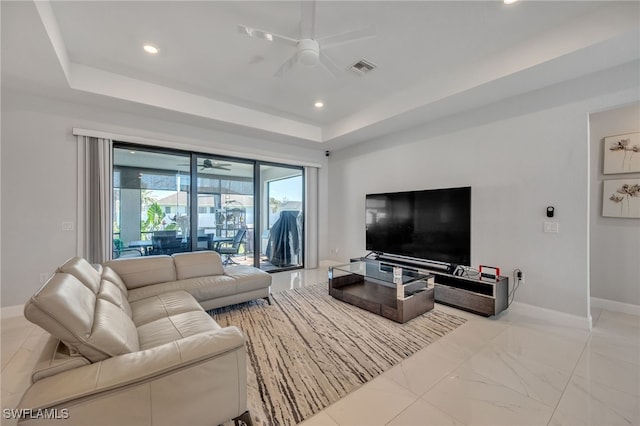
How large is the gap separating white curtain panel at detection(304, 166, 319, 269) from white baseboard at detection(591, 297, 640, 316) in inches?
173

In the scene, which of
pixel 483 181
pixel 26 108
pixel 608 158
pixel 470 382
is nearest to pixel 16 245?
pixel 26 108

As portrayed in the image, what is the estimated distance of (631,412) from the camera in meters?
1.66

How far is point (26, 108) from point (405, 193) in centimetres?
509

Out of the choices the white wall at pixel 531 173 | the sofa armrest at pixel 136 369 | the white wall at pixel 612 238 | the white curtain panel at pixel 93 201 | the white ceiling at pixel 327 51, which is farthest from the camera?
the white curtain panel at pixel 93 201

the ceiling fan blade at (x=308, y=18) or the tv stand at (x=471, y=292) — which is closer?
the ceiling fan blade at (x=308, y=18)

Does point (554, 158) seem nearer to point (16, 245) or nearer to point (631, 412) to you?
point (631, 412)

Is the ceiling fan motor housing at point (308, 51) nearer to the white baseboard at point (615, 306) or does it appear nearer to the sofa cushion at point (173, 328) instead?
the sofa cushion at point (173, 328)

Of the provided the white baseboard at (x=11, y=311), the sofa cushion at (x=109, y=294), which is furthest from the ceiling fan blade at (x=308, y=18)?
the white baseboard at (x=11, y=311)

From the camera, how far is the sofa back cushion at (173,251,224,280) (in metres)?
3.16

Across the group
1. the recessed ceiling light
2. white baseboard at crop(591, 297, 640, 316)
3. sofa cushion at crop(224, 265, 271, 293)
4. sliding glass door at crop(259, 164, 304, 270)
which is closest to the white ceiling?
the recessed ceiling light

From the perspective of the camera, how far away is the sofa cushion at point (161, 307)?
2129 millimetres

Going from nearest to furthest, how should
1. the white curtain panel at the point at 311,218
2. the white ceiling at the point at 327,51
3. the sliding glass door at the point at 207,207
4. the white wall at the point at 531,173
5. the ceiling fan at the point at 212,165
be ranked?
the white ceiling at the point at 327,51
the white wall at the point at 531,173
the sliding glass door at the point at 207,207
the ceiling fan at the point at 212,165
the white curtain panel at the point at 311,218

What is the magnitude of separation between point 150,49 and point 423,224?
398 cm

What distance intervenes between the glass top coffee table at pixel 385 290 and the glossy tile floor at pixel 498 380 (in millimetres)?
467
